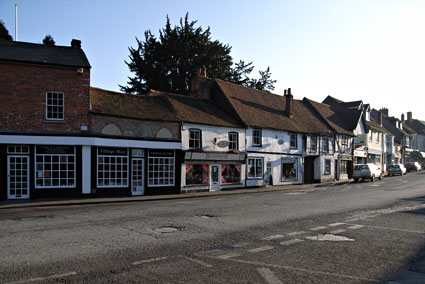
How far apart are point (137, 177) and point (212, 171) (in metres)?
6.21

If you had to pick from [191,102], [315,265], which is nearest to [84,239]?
[315,265]

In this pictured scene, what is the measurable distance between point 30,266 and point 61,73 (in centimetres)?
1555

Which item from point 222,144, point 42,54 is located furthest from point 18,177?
point 222,144

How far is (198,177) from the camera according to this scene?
985 inches

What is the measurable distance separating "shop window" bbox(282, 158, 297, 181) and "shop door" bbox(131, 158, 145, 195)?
14.8m

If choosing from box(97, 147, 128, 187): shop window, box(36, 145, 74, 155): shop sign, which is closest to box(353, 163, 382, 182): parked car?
box(97, 147, 128, 187): shop window

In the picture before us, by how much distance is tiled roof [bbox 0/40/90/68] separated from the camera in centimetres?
1895

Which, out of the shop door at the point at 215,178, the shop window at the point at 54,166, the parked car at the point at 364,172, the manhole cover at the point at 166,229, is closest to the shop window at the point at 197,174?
the shop door at the point at 215,178

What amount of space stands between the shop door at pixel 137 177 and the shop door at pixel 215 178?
579 cm

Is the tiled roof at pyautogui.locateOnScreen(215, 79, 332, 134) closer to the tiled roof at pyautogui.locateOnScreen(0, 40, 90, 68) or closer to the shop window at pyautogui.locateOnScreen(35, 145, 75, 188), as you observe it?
the tiled roof at pyautogui.locateOnScreen(0, 40, 90, 68)

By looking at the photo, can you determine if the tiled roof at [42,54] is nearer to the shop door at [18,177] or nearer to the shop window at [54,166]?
the shop window at [54,166]

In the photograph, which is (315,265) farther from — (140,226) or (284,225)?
(140,226)

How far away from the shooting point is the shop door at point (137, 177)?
2173 cm

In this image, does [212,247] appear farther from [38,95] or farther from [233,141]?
[233,141]
